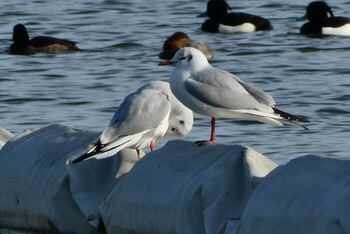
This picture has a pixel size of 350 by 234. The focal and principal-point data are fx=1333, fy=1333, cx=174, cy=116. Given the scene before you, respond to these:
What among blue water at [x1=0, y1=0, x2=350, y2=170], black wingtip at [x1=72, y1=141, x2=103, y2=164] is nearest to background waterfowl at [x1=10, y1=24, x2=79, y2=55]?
blue water at [x1=0, y1=0, x2=350, y2=170]

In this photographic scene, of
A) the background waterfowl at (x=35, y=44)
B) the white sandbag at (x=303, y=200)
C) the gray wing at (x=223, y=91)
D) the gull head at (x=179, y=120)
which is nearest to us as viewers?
the white sandbag at (x=303, y=200)

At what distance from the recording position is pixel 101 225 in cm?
810

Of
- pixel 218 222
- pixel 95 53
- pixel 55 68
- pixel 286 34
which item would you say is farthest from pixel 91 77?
pixel 218 222

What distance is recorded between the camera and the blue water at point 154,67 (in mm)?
12992

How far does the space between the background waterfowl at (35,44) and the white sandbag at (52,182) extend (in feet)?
37.5

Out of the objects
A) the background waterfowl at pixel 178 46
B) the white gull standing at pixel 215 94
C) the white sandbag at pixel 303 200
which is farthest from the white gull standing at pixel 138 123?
the background waterfowl at pixel 178 46

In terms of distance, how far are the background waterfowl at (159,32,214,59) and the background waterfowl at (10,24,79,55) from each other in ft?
5.24

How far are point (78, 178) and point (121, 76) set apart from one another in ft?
31.1

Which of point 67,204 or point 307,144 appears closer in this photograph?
point 67,204

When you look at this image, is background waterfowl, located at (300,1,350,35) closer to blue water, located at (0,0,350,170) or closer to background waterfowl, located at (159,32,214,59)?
blue water, located at (0,0,350,170)

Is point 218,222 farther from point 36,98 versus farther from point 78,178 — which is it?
point 36,98

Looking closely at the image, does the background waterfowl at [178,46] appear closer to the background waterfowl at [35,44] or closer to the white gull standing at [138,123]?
the background waterfowl at [35,44]

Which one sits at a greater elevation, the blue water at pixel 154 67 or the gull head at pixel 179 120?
the gull head at pixel 179 120

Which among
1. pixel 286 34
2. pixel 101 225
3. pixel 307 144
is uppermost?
pixel 101 225
